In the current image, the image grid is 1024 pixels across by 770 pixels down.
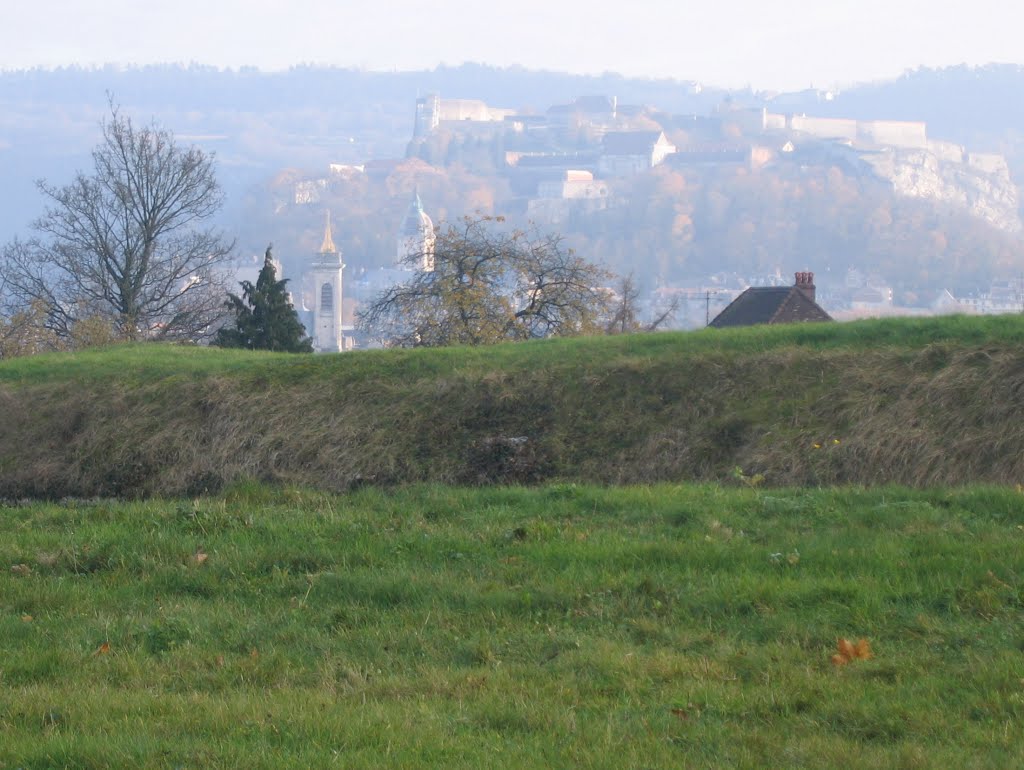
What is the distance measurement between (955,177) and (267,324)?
425ft

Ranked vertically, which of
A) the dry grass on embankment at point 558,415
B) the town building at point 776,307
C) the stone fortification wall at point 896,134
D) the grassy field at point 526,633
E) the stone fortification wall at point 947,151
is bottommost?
the town building at point 776,307

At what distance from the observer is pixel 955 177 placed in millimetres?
141750

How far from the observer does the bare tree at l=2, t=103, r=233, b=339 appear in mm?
38938

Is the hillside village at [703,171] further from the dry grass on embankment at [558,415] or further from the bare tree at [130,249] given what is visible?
the dry grass on embankment at [558,415]

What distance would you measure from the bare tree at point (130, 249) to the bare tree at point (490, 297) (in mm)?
8713

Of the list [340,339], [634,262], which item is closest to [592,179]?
[634,262]

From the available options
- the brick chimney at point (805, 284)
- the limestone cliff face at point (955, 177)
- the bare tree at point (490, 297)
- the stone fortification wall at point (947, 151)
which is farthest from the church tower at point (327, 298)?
the stone fortification wall at point (947, 151)

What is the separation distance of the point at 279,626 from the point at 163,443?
10.3m

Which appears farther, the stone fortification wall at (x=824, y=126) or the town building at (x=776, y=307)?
the stone fortification wall at (x=824, y=126)

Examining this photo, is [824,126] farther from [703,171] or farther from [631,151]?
[703,171]

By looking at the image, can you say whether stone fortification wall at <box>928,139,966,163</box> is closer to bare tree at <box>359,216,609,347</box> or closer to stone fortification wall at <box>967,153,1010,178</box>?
stone fortification wall at <box>967,153,1010,178</box>

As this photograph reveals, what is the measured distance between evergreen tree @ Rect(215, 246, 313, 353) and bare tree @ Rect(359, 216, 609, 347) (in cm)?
299

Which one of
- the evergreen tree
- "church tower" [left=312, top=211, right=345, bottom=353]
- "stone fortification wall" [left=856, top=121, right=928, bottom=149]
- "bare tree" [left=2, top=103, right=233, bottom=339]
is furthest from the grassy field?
"stone fortification wall" [left=856, top=121, right=928, bottom=149]

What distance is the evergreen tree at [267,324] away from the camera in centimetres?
2959
